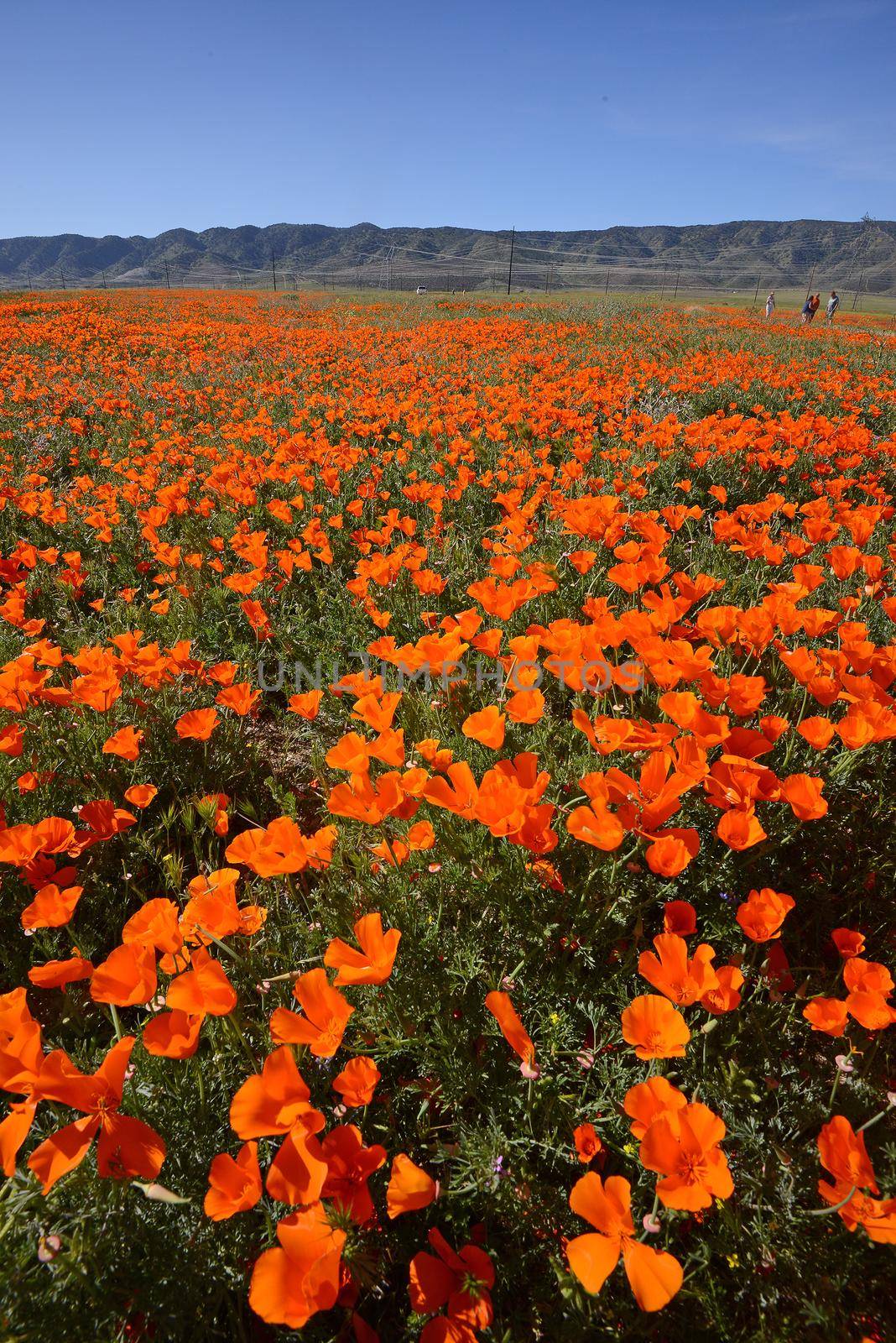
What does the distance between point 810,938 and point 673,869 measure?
0.89 meters

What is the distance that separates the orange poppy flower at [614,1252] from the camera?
0.96 meters

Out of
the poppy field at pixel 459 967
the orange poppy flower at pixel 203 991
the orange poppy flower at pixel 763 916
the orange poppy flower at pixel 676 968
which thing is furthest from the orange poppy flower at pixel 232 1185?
the orange poppy flower at pixel 763 916

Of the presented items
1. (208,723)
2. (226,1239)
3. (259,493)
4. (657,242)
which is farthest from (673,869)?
(657,242)

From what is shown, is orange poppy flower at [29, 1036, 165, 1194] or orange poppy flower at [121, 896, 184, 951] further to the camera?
orange poppy flower at [121, 896, 184, 951]

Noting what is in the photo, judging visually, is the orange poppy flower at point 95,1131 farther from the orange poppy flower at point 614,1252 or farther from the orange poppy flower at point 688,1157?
the orange poppy flower at point 688,1157

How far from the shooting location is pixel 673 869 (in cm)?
134

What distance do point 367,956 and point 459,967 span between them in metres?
0.39

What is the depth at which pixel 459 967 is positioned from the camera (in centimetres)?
162

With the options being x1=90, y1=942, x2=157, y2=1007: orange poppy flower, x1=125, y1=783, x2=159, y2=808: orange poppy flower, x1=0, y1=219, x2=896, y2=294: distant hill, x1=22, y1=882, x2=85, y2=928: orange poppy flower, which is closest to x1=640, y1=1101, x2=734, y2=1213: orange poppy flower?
x1=90, y1=942, x2=157, y2=1007: orange poppy flower

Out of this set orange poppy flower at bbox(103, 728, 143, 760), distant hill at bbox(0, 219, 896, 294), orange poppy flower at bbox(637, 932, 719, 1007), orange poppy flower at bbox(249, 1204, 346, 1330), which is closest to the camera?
orange poppy flower at bbox(249, 1204, 346, 1330)

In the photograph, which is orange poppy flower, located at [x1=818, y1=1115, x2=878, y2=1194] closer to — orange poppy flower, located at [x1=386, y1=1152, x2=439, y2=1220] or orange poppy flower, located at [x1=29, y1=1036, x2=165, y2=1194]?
orange poppy flower, located at [x1=386, y1=1152, x2=439, y2=1220]

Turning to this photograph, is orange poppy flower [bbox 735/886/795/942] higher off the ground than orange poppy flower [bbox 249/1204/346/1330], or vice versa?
orange poppy flower [bbox 735/886/795/942]

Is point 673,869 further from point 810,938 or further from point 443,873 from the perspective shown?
point 810,938

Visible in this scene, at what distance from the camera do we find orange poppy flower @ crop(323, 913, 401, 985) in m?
1.21
